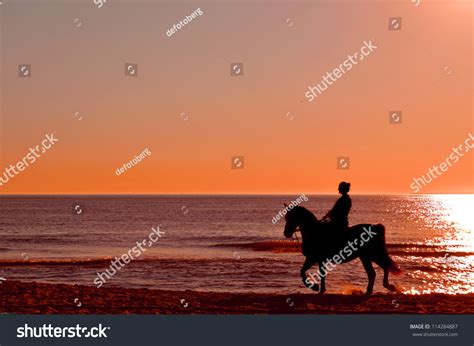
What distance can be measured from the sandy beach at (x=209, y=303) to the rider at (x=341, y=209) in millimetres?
2152

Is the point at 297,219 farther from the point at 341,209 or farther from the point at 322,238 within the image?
the point at 341,209

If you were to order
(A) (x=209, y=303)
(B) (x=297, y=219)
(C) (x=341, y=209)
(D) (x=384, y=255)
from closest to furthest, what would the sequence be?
1. (C) (x=341, y=209)
2. (B) (x=297, y=219)
3. (A) (x=209, y=303)
4. (D) (x=384, y=255)

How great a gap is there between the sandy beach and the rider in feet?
7.06

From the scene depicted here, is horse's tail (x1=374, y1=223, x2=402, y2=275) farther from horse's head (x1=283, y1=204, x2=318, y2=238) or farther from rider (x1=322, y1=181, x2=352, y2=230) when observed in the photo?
horse's head (x1=283, y1=204, x2=318, y2=238)

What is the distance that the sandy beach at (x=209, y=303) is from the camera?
52.7 ft

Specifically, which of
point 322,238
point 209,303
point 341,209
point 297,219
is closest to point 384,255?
point 322,238

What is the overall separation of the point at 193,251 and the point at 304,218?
105ft

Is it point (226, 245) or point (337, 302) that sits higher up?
point (226, 245)

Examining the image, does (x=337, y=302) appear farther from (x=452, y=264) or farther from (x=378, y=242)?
(x=452, y=264)

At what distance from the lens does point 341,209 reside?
54.7ft

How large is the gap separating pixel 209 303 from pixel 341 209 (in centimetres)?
447

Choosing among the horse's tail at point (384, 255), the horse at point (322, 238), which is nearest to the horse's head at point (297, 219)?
the horse at point (322, 238)

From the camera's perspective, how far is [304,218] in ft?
56.1

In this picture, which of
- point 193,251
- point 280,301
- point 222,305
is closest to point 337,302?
point 280,301
